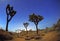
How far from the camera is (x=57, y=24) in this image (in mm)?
4828

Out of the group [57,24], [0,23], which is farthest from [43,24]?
[0,23]

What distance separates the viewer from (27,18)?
482 centimetres

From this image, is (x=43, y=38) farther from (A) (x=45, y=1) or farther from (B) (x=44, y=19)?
(A) (x=45, y=1)

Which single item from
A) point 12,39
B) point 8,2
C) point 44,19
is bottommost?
point 12,39

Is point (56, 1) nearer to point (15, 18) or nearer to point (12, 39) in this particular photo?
point (15, 18)

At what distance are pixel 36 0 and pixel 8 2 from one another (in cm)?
101

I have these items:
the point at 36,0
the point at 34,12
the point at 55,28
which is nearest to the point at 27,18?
the point at 34,12

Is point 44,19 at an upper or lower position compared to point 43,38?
upper

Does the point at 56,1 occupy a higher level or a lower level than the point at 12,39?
higher

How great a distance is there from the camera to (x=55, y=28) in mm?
4801

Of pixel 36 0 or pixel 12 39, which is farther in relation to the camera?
pixel 36 0

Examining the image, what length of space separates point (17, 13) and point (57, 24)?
4.86 feet

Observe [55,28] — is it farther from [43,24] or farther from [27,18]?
[27,18]

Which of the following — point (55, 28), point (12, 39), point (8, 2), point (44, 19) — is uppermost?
point (8, 2)
